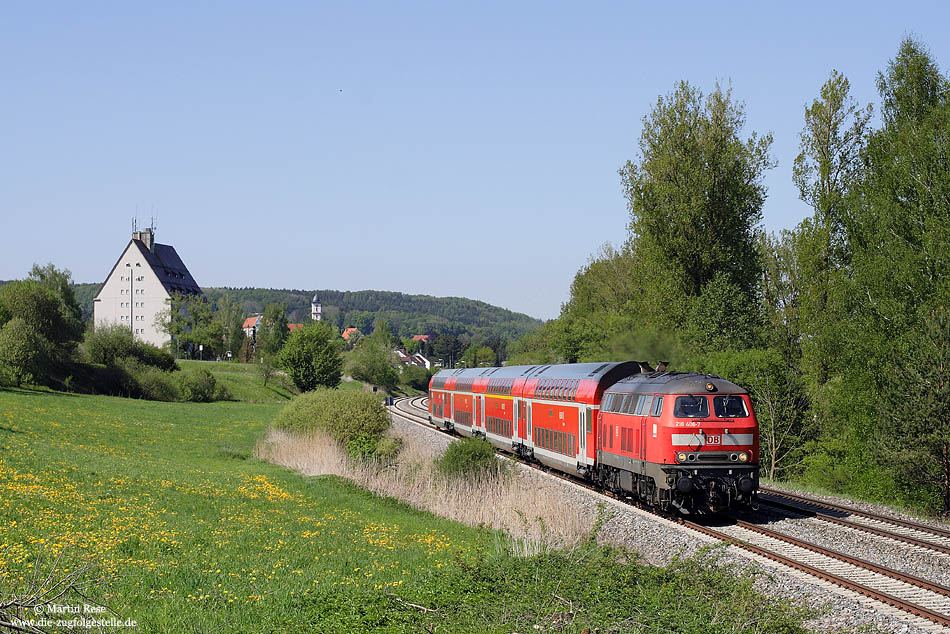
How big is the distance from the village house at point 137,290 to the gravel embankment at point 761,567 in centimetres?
12250

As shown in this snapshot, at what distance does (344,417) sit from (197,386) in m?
51.9

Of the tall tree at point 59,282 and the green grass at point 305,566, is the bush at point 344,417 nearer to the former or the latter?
the green grass at point 305,566

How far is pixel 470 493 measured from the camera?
941 inches

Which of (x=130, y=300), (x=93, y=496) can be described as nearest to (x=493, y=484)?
(x=93, y=496)

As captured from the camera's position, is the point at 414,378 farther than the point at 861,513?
Yes

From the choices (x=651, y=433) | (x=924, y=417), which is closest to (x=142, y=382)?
(x=651, y=433)

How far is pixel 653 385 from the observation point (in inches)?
872

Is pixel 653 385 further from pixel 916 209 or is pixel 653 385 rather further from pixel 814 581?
pixel 916 209

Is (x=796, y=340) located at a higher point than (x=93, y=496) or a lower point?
higher

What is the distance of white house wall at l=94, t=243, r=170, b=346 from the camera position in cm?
13762

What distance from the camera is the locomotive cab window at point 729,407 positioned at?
68.5ft

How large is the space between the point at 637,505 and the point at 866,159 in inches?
948

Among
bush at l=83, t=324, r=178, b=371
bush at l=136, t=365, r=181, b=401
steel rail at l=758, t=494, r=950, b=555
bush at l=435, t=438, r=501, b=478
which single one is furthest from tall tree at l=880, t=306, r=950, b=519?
bush at l=83, t=324, r=178, b=371

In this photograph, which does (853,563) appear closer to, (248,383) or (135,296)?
(248,383)
